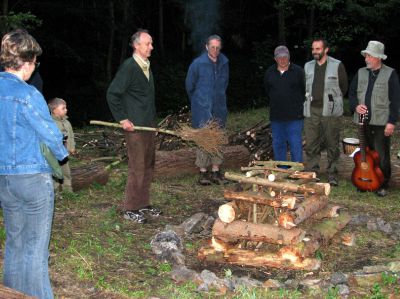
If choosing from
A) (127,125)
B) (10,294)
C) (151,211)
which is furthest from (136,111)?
(10,294)

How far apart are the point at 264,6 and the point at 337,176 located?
26.5m

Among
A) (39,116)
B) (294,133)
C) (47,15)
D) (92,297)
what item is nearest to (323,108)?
(294,133)

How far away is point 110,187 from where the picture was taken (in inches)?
363

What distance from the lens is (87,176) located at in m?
9.03

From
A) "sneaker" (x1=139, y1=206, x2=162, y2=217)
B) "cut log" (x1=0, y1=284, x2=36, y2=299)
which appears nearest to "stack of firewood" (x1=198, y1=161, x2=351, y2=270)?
"sneaker" (x1=139, y1=206, x2=162, y2=217)

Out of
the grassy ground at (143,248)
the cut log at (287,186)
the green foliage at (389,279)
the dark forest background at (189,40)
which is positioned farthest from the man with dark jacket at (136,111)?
the dark forest background at (189,40)

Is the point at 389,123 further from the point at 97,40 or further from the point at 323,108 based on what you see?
the point at 97,40

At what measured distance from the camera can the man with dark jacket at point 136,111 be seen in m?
7.09

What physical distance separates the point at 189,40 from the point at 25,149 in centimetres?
3128

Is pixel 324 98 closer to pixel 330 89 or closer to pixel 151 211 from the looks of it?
pixel 330 89

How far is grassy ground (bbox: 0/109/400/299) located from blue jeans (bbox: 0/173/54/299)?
0.72m

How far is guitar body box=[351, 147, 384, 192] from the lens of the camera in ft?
29.0

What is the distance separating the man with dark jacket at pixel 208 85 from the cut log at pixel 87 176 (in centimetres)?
162

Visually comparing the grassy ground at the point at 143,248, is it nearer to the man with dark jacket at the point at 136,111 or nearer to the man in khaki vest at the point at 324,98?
the man with dark jacket at the point at 136,111
